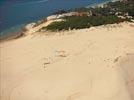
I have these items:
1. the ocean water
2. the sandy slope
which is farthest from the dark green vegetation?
Answer: the ocean water

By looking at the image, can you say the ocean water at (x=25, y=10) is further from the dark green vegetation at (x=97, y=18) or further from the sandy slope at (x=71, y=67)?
the sandy slope at (x=71, y=67)

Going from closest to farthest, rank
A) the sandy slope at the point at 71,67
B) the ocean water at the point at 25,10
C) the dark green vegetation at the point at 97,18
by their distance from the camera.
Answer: the sandy slope at the point at 71,67 < the dark green vegetation at the point at 97,18 < the ocean water at the point at 25,10

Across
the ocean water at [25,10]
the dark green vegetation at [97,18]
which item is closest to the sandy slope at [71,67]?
the dark green vegetation at [97,18]

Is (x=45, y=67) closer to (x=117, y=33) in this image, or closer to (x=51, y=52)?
(x=51, y=52)

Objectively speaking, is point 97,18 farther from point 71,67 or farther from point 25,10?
point 25,10

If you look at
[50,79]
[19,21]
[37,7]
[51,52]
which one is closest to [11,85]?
[50,79]

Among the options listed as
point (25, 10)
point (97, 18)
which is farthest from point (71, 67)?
point (25, 10)
